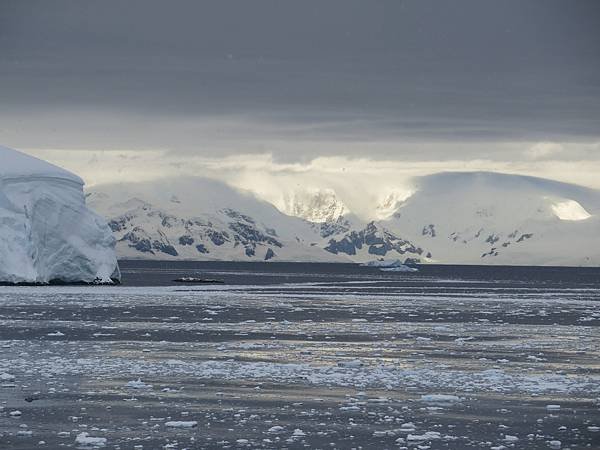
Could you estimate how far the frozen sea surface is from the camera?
70.0 ft

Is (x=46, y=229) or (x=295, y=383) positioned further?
(x=46, y=229)

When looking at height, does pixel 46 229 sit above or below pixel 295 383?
above

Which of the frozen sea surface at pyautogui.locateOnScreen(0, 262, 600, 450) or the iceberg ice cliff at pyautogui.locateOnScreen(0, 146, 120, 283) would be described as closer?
the frozen sea surface at pyautogui.locateOnScreen(0, 262, 600, 450)

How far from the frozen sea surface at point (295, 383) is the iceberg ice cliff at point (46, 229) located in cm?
3407

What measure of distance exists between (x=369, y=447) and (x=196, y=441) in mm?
3100

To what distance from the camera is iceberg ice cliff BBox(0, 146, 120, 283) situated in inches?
3442

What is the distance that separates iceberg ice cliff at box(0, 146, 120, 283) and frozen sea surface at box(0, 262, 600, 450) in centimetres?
3407

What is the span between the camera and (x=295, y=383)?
93.9 feet

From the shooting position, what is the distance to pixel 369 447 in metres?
Result: 20.2

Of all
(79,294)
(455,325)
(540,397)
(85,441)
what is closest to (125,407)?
(85,441)

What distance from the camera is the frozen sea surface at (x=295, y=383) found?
21.3 m

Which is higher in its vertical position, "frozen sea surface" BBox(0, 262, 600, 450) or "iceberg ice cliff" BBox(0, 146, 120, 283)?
"iceberg ice cliff" BBox(0, 146, 120, 283)

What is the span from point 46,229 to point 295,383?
214 ft

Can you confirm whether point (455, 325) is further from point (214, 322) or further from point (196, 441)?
point (196, 441)
